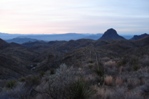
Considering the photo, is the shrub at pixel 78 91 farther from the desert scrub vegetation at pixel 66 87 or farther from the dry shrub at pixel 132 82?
the dry shrub at pixel 132 82

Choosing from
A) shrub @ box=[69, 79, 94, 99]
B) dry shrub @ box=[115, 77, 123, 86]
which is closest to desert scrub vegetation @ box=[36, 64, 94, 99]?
shrub @ box=[69, 79, 94, 99]

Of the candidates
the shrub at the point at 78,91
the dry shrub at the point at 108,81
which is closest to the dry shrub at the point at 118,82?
the dry shrub at the point at 108,81

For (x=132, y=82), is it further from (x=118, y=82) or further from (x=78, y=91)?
(x=78, y=91)

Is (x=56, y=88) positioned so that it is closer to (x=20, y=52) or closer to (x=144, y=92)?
(x=144, y=92)

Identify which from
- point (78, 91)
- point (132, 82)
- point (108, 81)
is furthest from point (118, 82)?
point (78, 91)

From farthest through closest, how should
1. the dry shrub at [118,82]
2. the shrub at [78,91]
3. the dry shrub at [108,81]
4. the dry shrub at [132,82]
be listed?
the dry shrub at [108,81] → the dry shrub at [118,82] → the dry shrub at [132,82] → the shrub at [78,91]

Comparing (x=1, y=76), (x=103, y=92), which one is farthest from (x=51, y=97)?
(x=1, y=76)

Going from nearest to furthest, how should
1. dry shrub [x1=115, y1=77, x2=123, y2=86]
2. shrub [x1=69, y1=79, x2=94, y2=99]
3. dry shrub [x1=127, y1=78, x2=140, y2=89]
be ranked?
shrub [x1=69, y1=79, x2=94, y2=99] < dry shrub [x1=127, y1=78, x2=140, y2=89] < dry shrub [x1=115, y1=77, x2=123, y2=86]

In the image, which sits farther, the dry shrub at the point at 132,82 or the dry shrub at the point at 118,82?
the dry shrub at the point at 118,82

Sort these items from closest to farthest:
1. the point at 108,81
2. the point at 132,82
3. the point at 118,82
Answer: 1. the point at 132,82
2. the point at 118,82
3. the point at 108,81

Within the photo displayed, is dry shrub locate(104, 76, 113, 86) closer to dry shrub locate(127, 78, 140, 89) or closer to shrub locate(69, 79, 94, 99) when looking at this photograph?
dry shrub locate(127, 78, 140, 89)

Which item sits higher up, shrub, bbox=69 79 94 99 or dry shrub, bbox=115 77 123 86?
shrub, bbox=69 79 94 99

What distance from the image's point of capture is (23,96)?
379 inches

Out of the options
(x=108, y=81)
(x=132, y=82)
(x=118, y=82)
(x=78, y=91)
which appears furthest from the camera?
(x=108, y=81)
